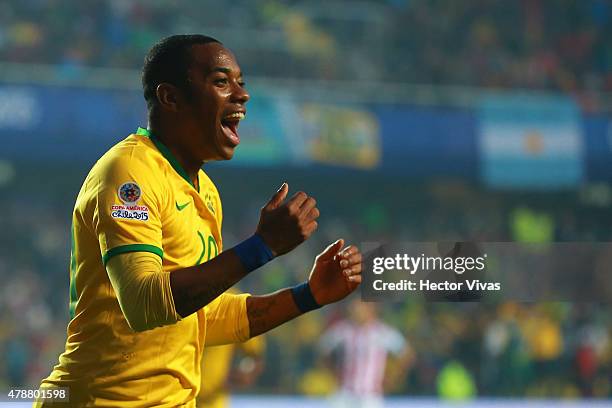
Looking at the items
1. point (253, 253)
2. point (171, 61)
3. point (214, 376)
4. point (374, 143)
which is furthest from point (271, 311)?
point (374, 143)

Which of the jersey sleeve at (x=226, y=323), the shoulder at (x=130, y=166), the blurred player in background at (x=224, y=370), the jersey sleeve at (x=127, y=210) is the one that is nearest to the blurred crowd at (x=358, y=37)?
the blurred player in background at (x=224, y=370)

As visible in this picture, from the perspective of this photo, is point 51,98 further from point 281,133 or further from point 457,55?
point 457,55

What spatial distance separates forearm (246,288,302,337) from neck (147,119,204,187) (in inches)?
18.9

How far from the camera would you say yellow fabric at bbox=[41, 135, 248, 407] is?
261cm

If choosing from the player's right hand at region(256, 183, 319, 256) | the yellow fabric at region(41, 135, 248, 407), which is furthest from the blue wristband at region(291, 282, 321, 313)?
the player's right hand at region(256, 183, 319, 256)

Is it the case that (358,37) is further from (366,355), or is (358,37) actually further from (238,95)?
(238,95)

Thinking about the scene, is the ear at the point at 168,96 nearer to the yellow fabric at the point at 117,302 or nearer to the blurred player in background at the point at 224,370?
the yellow fabric at the point at 117,302

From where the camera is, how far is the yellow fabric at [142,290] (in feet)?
8.07

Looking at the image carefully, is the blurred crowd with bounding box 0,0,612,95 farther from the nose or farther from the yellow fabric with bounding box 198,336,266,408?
the nose

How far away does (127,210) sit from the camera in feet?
8.36

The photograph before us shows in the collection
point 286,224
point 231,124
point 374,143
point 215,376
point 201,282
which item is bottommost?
point 215,376

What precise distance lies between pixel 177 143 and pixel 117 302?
0.48 m

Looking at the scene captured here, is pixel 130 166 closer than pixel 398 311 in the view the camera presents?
Yes
